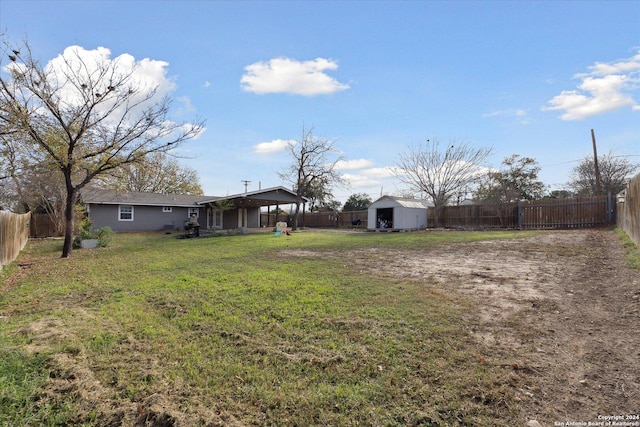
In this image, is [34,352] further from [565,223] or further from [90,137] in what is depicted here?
[565,223]

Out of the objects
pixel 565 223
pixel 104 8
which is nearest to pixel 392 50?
pixel 104 8

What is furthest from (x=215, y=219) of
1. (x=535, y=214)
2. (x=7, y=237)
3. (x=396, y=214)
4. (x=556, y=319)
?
(x=556, y=319)

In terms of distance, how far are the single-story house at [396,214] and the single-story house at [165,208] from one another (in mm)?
5896

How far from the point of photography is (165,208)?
23.1 metres

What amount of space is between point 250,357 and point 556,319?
3.62 m

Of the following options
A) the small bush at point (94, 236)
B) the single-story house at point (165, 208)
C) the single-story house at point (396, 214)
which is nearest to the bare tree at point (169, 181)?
the single-story house at point (165, 208)

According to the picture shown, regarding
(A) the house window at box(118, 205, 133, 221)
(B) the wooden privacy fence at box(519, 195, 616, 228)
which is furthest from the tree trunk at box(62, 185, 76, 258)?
(B) the wooden privacy fence at box(519, 195, 616, 228)

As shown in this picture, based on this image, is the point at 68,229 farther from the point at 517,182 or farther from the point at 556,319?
the point at 517,182

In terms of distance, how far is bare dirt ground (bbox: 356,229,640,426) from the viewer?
97.4 inches

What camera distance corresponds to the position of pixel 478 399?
2.53 m

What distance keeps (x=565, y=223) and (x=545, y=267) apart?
11527 millimetres

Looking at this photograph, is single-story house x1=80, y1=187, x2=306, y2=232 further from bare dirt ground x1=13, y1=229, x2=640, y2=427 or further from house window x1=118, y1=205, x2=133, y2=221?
bare dirt ground x1=13, y1=229, x2=640, y2=427

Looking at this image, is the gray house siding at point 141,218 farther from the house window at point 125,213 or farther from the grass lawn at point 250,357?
the grass lawn at point 250,357

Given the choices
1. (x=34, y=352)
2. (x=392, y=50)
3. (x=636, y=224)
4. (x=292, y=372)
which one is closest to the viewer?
(x=292, y=372)
